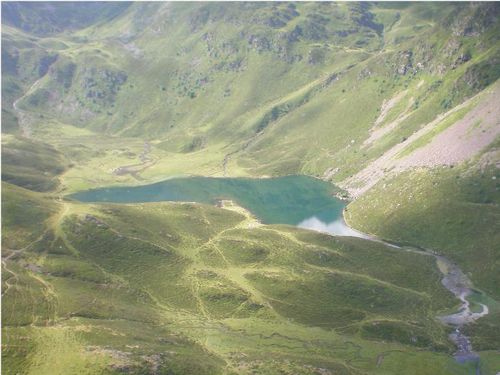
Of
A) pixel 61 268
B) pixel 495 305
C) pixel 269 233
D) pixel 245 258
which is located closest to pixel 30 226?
pixel 61 268

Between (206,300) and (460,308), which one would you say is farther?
(206,300)

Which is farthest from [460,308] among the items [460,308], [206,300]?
[206,300]

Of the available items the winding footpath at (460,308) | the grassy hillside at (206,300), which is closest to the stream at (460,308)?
the winding footpath at (460,308)

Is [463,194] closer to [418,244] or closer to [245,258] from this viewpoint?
[418,244]

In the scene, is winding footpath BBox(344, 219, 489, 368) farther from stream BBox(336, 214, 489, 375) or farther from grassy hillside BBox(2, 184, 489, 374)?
grassy hillside BBox(2, 184, 489, 374)

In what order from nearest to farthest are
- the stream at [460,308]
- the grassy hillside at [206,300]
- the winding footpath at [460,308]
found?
the grassy hillside at [206,300], the stream at [460,308], the winding footpath at [460,308]

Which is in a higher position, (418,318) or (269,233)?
(269,233)

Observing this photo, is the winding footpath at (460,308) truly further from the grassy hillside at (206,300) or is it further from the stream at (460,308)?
the grassy hillside at (206,300)

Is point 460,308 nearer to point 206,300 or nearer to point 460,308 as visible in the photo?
point 460,308
